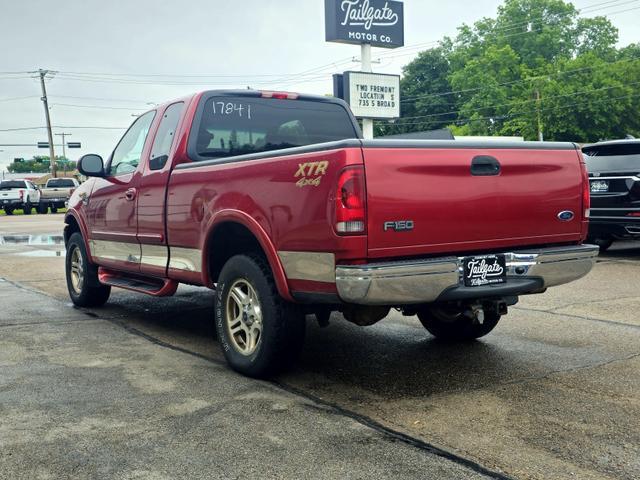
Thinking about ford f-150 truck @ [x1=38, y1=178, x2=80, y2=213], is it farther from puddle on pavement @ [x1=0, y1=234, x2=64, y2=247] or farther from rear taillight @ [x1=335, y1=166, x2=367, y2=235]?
rear taillight @ [x1=335, y1=166, x2=367, y2=235]

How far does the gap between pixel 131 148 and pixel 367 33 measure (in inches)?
1126

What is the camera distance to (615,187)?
1080 cm

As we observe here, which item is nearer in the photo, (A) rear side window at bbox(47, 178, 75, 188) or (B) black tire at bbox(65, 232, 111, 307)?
(B) black tire at bbox(65, 232, 111, 307)

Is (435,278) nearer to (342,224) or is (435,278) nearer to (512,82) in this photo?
(342,224)

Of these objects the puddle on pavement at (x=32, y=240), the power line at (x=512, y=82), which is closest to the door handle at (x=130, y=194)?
the puddle on pavement at (x=32, y=240)

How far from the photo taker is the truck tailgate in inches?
160

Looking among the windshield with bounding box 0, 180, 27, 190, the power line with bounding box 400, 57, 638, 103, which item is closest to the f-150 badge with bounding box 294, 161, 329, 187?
the windshield with bounding box 0, 180, 27, 190

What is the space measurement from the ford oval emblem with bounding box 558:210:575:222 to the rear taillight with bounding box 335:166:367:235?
5.01 feet

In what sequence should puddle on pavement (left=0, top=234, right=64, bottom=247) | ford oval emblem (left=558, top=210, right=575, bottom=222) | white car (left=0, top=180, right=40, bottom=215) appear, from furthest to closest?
white car (left=0, top=180, right=40, bottom=215), puddle on pavement (left=0, top=234, right=64, bottom=247), ford oval emblem (left=558, top=210, right=575, bottom=222)

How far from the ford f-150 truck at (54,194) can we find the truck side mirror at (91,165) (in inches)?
1357

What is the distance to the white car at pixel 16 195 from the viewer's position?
38.4 meters

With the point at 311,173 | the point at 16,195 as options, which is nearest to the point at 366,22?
the point at 16,195

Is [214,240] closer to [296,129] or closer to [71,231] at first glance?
[296,129]

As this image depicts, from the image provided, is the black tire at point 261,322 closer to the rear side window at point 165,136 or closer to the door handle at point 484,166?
the door handle at point 484,166
